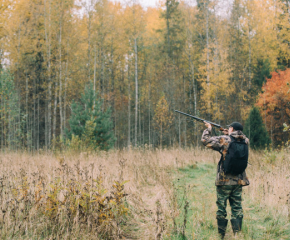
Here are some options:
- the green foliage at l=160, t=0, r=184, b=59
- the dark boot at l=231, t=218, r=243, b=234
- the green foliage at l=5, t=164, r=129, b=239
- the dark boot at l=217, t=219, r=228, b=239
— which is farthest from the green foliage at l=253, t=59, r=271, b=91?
the green foliage at l=5, t=164, r=129, b=239

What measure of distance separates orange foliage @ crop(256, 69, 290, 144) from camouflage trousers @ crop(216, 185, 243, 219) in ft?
48.3

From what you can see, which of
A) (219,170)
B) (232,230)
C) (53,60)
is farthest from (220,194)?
(53,60)

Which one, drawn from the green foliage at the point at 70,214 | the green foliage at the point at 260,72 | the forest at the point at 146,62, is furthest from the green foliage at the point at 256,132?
the green foliage at the point at 70,214

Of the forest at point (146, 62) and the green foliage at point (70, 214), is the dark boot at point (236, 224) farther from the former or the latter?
the forest at point (146, 62)

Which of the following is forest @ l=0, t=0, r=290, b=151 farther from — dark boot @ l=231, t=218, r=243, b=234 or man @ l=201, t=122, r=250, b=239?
dark boot @ l=231, t=218, r=243, b=234

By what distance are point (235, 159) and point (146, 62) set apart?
79.7 ft

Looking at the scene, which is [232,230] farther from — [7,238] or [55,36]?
[55,36]

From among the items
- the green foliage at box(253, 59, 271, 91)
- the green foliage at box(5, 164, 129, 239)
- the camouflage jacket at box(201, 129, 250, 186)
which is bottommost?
the green foliage at box(5, 164, 129, 239)

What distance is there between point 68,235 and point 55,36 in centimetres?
1742

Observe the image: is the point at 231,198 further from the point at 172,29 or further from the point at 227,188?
the point at 172,29

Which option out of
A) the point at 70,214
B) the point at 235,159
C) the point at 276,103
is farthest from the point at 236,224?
the point at 276,103

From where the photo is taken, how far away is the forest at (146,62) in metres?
16.8

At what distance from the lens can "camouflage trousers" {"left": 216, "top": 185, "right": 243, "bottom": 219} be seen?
3582 mm

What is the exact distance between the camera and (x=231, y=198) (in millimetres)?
3693
